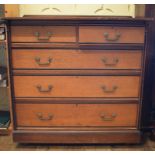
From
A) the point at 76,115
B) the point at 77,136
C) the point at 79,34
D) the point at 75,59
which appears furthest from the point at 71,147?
the point at 79,34

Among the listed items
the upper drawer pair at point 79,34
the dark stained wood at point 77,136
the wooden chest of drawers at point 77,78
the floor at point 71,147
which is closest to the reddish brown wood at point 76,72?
the wooden chest of drawers at point 77,78

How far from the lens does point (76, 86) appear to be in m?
1.50

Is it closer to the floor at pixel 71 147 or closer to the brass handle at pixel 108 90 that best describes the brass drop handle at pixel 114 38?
the brass handle at pixel 108 90

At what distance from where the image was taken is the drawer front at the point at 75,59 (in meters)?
1.44

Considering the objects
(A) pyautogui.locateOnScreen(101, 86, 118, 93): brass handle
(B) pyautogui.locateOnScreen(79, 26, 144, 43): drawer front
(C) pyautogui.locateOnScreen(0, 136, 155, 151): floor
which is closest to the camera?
(B) pyautogui.locateOnScreen(79, 26, 144, 43): drawer front

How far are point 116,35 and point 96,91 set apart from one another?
390 millimetres

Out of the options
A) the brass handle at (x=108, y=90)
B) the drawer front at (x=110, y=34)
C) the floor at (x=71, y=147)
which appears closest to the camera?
the drawer front at (x=110, y=34)

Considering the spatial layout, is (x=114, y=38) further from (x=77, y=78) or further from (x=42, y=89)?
(x=42, y=89)

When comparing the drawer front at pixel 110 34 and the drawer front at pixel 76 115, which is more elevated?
the drawer front at pixel 110 34

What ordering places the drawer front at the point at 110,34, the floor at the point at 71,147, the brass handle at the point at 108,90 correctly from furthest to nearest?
the floor at the point at 71,147, the brass handle at the point at 108,90, the drawer front at the point at 110,34

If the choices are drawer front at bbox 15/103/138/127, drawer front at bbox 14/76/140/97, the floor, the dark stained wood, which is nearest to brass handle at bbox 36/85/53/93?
drawer front at bbox 14/76/140/97

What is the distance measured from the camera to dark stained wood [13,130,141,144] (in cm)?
158

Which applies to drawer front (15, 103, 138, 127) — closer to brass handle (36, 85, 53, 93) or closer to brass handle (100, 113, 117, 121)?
brass handle (100, 113, 117, 121)

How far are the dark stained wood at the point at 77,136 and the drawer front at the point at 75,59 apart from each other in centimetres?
47
